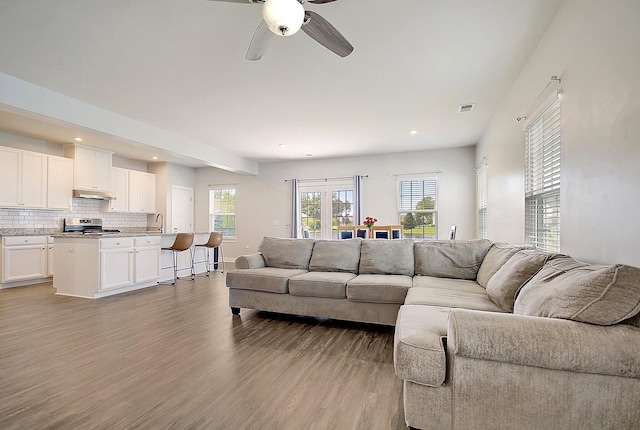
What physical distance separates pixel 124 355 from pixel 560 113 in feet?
12.9

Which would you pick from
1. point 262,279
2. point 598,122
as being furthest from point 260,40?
point 262,279

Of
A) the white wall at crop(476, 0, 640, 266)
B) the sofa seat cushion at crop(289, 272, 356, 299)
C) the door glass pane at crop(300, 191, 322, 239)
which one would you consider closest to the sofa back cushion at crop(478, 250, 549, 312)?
the white wall at crop(476, 0, 640, 266)

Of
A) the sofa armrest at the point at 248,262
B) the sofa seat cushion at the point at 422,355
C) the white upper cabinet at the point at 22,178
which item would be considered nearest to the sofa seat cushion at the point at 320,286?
the sofa armrest at the point at 248,262

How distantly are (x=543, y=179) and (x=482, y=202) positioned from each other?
10.4 ft

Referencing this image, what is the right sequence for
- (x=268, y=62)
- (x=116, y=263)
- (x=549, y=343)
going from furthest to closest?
(x=116, y=263) → (x=268, y=62) → (x=549, y=343)

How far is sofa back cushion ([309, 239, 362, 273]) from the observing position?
149 inches

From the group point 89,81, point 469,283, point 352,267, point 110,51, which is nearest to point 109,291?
point 89,81

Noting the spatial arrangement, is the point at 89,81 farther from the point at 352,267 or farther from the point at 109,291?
the point at 352,267

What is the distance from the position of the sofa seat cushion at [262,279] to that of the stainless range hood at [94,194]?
4.77 metres

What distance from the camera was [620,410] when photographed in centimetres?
126

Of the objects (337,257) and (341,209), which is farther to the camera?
(341,209)

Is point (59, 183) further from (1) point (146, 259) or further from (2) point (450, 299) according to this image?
(2) point (450, 299)

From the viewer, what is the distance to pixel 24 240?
545 centimetres

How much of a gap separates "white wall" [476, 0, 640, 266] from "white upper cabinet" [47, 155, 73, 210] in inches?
302
